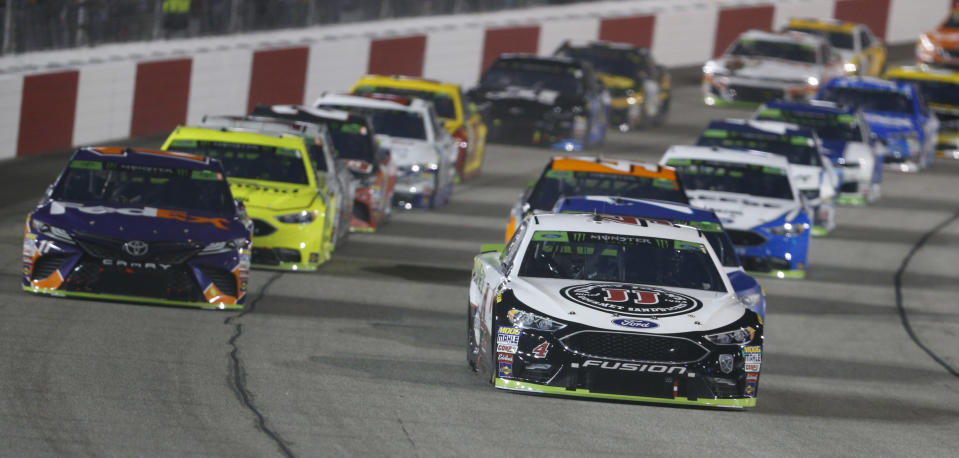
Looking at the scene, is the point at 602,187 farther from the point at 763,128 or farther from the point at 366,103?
the point at 763,128

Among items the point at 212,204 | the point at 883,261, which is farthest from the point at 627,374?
the point at 883,261

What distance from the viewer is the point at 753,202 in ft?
63.2

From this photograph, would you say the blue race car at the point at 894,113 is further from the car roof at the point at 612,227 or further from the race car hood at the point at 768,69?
the car roof at the point at 612,227

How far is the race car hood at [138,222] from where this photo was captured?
539 inches

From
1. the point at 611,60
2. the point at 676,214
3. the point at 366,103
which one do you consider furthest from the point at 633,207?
the point at 611,60

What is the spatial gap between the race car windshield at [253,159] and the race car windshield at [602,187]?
7.50ft

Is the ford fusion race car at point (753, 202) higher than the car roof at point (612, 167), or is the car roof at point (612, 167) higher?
the car roof at point (612, 167)

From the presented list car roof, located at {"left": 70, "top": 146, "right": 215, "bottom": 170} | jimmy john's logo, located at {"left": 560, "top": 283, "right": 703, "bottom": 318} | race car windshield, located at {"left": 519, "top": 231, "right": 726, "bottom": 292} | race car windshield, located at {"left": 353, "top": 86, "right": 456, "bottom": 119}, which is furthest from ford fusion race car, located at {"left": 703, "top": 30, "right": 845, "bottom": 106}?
jimmy john's logo, located at {"left": 560, "top": 283, "right": 703, "bottom": 318}

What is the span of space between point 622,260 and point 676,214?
3458mm

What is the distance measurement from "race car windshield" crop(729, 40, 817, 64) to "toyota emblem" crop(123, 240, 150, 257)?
2376 cm

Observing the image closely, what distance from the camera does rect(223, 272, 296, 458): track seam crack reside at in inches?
377

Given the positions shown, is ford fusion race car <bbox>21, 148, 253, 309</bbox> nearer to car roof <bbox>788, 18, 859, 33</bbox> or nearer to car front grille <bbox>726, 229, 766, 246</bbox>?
car front grille <bbox>726, 229, 766, 246</bbox>

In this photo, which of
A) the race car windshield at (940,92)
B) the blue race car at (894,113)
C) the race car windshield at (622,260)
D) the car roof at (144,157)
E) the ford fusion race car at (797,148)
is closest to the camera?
the race car windshield at (622,260)

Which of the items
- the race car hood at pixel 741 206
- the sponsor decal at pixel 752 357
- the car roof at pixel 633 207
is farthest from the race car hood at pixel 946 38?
the sponsor decal at pixel 752 357
